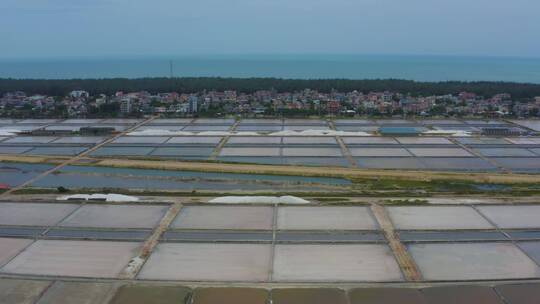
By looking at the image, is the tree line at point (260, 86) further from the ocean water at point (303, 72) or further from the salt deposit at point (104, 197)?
the ocean water at point (303, 72)

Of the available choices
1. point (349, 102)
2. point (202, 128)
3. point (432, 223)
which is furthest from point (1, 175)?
point (349, 102)

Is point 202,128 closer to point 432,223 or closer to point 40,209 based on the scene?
point 40,209

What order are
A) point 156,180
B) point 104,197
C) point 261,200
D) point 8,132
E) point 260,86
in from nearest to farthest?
point 261,200, point 104,197, point 156,180, point 8,132, point 260,86

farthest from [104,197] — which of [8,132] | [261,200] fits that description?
[8,132]

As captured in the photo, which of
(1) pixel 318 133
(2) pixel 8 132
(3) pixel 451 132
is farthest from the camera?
(2) pixel 8 132

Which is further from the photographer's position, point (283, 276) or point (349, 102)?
point (349, 102)

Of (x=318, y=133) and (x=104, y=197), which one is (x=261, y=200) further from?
(x=318, y=133)

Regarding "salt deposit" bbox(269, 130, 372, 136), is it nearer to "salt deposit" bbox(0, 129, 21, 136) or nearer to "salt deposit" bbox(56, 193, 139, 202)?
"salt deposit" bbox(56, 193, 139, 202)

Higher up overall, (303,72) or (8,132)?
(303,72)
